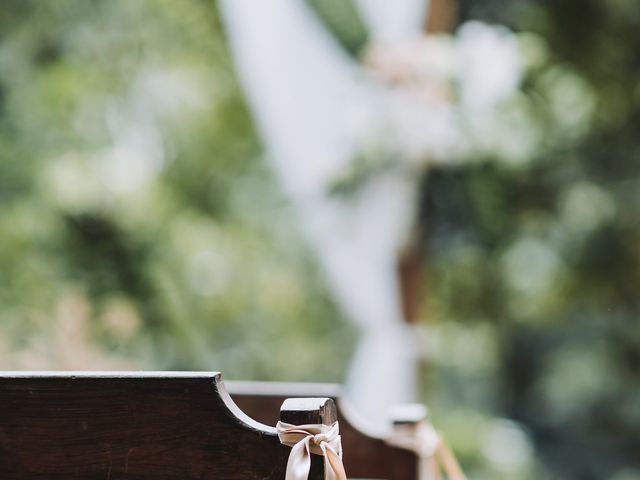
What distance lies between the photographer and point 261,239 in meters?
3.14

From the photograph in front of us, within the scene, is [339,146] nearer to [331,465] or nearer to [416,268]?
[416,268]

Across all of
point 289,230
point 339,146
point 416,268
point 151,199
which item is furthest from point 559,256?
point 151,199

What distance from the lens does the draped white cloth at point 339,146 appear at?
249 centimetres

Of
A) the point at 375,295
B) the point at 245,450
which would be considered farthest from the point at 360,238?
the point at 245,450

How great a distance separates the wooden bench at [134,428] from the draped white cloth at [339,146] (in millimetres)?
1853

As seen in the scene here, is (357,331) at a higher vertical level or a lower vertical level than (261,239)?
lower

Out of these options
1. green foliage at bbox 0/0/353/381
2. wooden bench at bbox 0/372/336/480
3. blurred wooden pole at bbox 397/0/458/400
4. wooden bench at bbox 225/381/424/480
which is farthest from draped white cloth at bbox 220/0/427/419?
wooden bench at bbox 0/372/336/480

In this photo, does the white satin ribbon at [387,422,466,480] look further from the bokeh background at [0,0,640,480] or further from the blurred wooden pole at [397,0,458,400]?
the bokeh background at [0,0,640,480]

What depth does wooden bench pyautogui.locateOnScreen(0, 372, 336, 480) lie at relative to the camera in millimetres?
615

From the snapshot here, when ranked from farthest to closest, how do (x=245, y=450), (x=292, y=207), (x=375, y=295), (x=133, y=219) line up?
(x=292, y=207), (x=133, y=219), (x=375, y=295), (x=245, y=450)

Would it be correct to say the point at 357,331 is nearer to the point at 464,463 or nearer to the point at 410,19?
the point at 464,463

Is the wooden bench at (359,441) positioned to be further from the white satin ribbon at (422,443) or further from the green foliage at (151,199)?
the green foliage at (151,199)

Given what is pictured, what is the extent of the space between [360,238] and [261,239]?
0.70 metres

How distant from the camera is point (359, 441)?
3.96 ft
